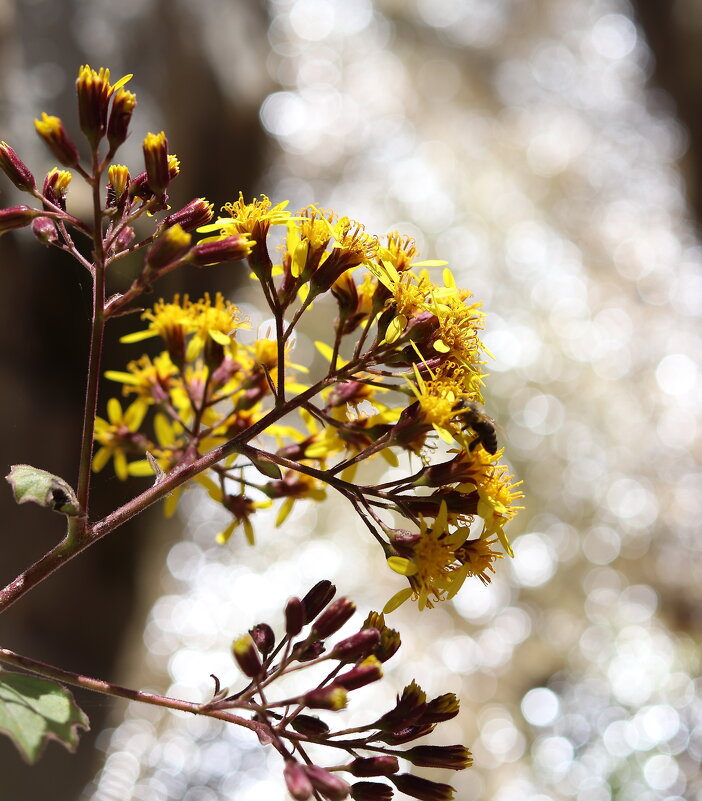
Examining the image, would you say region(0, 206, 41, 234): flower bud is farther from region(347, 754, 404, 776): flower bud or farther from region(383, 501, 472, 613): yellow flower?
region(347, 754, 404, 776): flower bud

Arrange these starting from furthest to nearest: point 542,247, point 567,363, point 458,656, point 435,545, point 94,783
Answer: point 542,247 < point 567,363 < point 458,656 < point 94,783 < point 435,545

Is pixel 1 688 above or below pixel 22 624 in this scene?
above

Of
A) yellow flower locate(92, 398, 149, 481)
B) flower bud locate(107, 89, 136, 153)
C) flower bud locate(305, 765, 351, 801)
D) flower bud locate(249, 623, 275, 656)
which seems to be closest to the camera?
flower bud locate(305, 765, 351, 801)

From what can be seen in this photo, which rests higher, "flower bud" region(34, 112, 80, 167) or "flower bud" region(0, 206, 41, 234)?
"flower bud" region(34, 112, 80, 167)

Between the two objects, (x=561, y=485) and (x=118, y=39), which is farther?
(x=561, y=485)

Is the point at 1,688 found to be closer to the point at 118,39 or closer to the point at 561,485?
the point at 118,39

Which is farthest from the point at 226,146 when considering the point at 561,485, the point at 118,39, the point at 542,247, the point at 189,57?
the point at 561,485

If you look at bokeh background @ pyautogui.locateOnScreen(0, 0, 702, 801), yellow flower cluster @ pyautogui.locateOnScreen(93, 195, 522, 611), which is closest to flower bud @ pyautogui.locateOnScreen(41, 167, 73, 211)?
yellow flower cluster @ pyautogui.locateOnScreen(93, 195, 522, 611)
